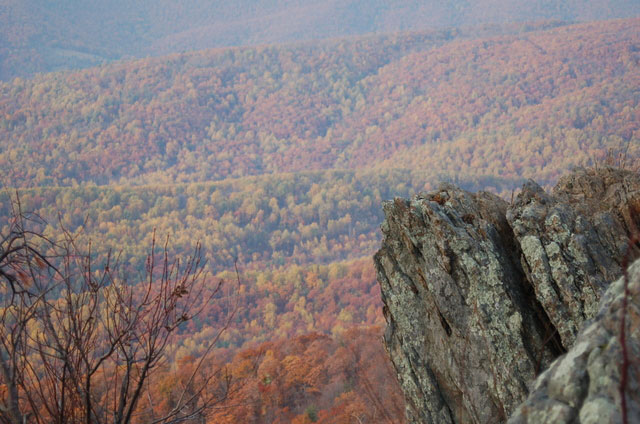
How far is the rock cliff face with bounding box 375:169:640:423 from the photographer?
161 inches

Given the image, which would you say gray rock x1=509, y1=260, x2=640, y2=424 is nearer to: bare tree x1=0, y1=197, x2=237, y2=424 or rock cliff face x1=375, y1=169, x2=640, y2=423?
bare tree x1=0, y1=197, x2=237, y2=424

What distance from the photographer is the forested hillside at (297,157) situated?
31578 millimetres

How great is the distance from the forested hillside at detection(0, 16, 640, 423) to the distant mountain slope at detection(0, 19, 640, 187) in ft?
2.14

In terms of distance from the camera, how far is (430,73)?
598ft

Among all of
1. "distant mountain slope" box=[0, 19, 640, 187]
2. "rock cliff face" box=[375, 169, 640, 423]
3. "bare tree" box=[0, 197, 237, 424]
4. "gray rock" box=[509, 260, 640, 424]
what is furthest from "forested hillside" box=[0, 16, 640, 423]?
"bare tree" box=[0, 197, 237, 424]

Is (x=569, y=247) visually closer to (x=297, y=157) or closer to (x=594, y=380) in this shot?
(x=594, y=380)

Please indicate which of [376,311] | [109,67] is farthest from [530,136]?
Result: [109,67]

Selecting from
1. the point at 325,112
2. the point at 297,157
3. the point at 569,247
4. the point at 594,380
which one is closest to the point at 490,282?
the point at 569,247

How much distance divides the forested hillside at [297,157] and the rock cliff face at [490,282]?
3378mm

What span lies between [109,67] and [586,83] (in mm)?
146119

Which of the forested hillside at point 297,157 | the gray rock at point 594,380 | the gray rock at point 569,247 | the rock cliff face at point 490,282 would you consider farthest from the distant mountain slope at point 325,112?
the gray rock at point 594,380

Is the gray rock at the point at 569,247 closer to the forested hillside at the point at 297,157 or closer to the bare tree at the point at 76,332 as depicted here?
the bare tree at the point at 76,332

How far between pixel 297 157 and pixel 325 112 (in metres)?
27.7

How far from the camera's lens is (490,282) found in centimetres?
434
